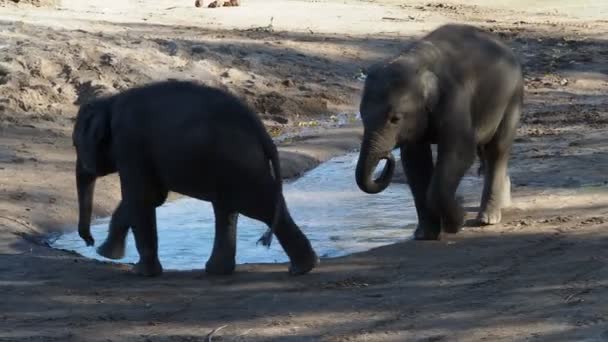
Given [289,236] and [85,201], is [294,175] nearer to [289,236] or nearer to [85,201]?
[85,201]

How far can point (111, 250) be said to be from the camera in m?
8.73

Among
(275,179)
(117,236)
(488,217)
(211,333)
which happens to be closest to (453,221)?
(488,217)

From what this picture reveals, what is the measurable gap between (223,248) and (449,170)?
5.34 feet

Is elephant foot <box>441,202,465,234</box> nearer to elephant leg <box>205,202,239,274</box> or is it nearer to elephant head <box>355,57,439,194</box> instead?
elephant head <box>355,57,439,194</box>

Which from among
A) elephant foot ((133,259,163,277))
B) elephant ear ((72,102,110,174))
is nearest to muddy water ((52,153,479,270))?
elephant foot ((133,259,163,277))

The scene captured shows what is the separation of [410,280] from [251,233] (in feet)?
8.04

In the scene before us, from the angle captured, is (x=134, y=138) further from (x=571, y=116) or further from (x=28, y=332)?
(x=571, y=116)

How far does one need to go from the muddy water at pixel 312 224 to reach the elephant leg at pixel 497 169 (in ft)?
1.92

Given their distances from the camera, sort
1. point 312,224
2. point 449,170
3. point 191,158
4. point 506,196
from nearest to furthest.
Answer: point 191,158 → point 449,170 → point 506,196 → point 312,224

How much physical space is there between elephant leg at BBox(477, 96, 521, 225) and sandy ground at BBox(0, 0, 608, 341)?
6.3 inches

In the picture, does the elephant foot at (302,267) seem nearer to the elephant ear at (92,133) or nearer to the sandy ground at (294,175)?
the sandy ground at (294,175)

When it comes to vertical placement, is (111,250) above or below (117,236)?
below

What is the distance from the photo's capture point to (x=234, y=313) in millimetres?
7203

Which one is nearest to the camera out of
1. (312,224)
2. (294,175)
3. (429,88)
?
(429,88)
